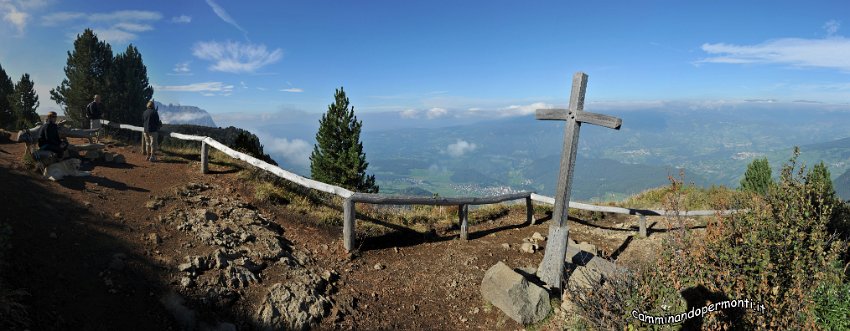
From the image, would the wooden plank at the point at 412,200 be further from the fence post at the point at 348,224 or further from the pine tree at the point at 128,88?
the pine tree at the point at 128,88

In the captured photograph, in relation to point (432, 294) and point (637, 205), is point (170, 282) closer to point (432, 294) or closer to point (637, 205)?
point (432, 294)

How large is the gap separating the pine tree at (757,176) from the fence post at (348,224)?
21806 mm

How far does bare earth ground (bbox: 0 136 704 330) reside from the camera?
539 cm

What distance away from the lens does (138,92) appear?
31.3 m

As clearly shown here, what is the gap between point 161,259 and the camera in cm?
664

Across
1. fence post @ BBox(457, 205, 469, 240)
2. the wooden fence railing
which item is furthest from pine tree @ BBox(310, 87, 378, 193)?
fence post @ BBox(457, 205, 469, 240)

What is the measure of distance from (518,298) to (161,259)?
20.7ft

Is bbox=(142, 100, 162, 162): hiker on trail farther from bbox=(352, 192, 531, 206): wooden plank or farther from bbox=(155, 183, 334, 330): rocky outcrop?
bbox=(352, 192, 531, 206): wooden plank

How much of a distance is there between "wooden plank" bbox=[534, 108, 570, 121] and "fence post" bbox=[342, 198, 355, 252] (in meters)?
4.43

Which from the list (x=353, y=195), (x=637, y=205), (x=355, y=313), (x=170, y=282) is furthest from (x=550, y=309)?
(x=637, y=205)

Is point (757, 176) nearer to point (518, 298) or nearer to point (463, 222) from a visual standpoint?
point (463, 222)

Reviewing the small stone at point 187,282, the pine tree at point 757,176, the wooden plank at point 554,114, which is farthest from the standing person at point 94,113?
the pine tree at point 757,176

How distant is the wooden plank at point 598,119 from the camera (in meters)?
6.51

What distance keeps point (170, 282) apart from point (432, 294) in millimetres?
4505
